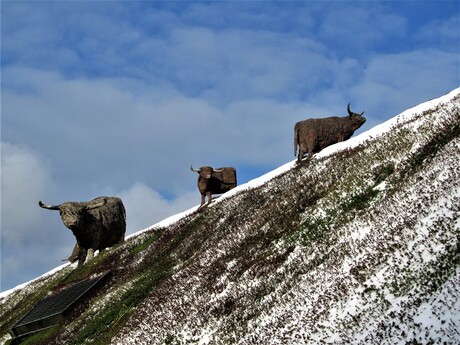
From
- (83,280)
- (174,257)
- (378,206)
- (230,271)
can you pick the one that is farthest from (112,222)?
(378,206)

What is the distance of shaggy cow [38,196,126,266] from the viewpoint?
31.8 metres

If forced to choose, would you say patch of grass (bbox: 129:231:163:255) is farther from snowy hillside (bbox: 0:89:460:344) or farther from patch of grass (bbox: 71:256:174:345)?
patch of grass (bbox: 71:256:174:345)

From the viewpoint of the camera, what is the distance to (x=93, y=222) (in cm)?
3350

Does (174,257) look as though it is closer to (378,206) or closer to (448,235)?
(378,206)

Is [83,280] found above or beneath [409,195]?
above

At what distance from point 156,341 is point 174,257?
29.0ft

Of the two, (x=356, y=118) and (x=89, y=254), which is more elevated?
(x=356, y=118)

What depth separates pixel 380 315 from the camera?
9.77 m

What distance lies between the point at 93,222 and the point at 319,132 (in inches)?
567

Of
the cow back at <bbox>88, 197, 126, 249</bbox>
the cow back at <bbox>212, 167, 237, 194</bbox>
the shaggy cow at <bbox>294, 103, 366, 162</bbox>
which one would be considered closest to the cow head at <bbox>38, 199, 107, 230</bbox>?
the cow back at <bbox>88, 197, 126, 249</bbox>

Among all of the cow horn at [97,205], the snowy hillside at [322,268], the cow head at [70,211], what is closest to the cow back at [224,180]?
the cow horn at [97,205]

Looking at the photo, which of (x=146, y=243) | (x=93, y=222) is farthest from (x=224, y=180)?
(x=93, y=222)

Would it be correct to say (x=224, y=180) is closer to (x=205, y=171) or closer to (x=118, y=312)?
(x=205, y=171)

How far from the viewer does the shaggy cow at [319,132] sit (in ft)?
112
